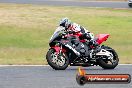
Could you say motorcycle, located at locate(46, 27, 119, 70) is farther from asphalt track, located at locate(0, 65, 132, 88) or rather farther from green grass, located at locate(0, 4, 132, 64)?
green grass, located at locate(0, 4, 132, 64)

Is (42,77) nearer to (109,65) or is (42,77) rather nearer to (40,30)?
(109,65)

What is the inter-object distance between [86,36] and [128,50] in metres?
6.27

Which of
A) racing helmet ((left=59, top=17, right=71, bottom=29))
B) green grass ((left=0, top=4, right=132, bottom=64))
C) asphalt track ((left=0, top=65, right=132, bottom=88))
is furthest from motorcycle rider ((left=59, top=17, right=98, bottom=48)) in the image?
green grass ((left=0, top=4, right=132, bottom=64))

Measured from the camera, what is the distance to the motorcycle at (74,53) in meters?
12.6

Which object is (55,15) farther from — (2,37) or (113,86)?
(113,86)

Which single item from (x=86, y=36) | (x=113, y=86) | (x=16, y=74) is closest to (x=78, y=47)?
(x=86, y=36)

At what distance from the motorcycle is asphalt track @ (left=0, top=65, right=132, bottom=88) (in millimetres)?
200

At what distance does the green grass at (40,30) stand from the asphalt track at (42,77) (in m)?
1.86

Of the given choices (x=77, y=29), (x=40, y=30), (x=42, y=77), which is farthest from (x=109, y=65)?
(x=40, y=30)

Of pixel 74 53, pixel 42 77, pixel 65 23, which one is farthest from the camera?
pixel 65 23

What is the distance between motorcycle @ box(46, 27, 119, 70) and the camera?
12.6m

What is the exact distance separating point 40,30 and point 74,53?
1143cm

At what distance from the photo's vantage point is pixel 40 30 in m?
24.0

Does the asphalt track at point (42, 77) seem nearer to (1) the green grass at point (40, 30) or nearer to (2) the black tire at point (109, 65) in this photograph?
(2) the black tire at point (109, 65)
